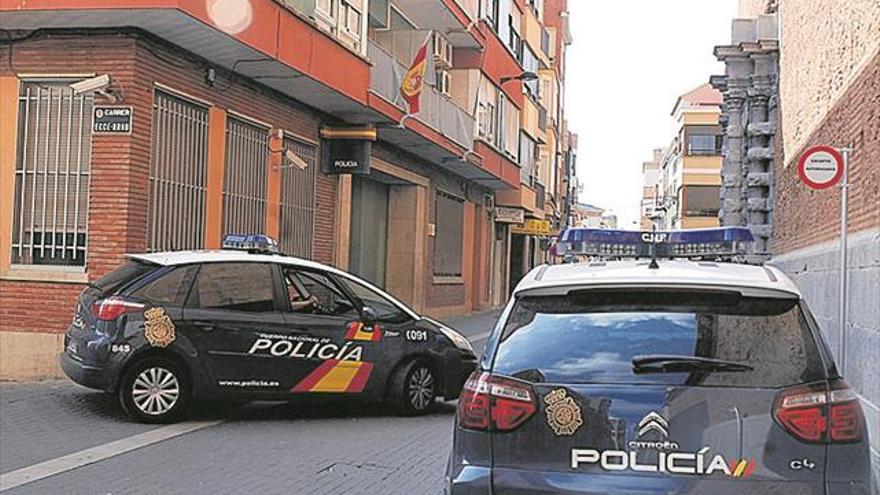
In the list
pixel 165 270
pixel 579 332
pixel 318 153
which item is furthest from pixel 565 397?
pixel 318 153

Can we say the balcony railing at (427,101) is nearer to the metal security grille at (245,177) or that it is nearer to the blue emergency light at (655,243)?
the metal security grille at (245,177)

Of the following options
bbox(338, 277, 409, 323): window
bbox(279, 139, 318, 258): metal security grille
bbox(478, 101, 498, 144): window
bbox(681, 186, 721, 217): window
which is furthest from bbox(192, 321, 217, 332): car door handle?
bbox(681, 186, 721, 217): window

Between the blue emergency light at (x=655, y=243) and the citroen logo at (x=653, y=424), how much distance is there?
6.10ft

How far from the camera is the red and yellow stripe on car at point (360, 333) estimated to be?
10680mm

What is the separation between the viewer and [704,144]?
77500mm

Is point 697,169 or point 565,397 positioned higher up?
point 697,169

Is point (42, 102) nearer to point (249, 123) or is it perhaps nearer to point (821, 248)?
point (249, 123)

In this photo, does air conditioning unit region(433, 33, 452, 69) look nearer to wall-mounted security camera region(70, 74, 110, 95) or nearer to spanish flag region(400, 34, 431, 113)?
spanish flag region(400, 34, 431, 113)

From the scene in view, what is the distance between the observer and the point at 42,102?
1324 centimetres

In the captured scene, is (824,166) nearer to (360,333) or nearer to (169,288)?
(360,333)

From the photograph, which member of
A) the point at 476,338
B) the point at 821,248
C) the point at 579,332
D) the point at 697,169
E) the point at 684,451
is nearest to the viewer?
the point at 684,451

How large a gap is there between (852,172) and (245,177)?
8468 mm

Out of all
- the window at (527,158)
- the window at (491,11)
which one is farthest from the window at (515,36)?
the window at (491,11)

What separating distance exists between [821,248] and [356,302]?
801cm
